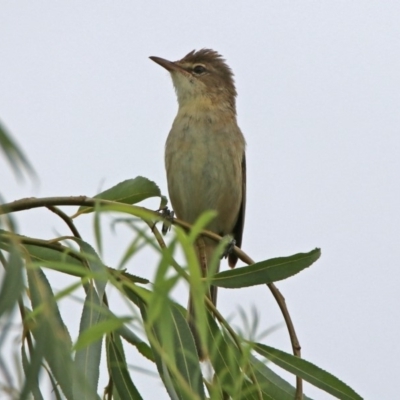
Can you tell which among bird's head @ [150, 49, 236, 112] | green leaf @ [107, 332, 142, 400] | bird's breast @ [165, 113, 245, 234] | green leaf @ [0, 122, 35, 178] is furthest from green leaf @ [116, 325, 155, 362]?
bird's head @ [150, 49, 236, 112]

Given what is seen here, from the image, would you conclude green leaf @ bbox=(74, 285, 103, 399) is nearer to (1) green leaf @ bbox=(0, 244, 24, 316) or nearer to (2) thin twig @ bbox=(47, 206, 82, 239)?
(2) thin twig @ bbox=(47, 206, 82, 239)

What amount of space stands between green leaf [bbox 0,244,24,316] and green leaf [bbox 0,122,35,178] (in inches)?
8.1

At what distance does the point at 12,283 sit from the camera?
56.0 inches

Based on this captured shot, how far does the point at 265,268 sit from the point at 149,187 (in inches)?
26.3

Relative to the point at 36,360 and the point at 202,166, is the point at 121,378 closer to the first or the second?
the point at 36,360

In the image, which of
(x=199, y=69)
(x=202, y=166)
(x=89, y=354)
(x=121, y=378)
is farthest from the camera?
(x=199, y=69)

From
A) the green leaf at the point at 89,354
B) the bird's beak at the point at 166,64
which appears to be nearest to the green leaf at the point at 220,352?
the green leaf at the point at 89,354

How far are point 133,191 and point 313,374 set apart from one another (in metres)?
0.92

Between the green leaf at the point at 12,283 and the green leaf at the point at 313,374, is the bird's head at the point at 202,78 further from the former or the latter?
the green leaf at the point at 12,283

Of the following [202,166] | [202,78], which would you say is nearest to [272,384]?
[202,166]

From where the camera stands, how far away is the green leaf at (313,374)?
7.95ft

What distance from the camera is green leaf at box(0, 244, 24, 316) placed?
53.1 inches

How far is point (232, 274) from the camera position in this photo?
2.55 meters

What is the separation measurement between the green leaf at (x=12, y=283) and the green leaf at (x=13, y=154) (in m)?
0.20
